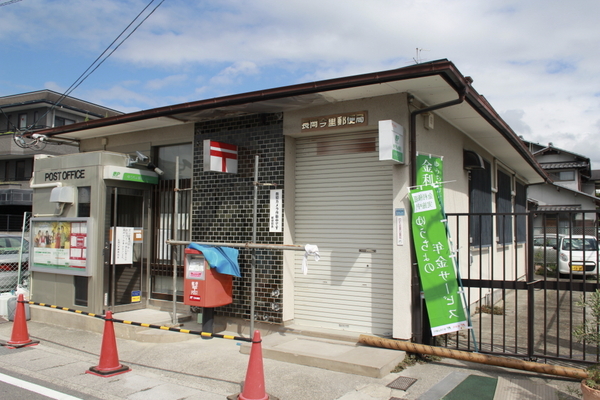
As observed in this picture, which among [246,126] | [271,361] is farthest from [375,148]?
[271,361]

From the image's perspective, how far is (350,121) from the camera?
291 inches

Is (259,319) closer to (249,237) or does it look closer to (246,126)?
(249,237)

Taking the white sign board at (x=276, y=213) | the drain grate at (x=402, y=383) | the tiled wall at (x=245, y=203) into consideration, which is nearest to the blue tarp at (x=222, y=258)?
the tiled wall at (x=245, y=203)

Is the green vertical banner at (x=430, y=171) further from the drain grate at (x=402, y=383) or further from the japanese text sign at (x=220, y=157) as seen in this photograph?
the japanese text sign at (x=220, y=157)

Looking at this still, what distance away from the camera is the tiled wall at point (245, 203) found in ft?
26.2

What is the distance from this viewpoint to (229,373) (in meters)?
6.22

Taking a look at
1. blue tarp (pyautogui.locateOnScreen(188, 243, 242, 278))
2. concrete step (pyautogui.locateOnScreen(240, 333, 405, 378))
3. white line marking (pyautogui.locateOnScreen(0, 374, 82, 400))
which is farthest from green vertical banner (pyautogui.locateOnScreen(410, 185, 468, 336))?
white line marking (pyautogui.locateOnScreen(0, 374, 82, 400))

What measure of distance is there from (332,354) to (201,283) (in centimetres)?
246

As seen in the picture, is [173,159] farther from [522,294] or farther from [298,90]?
[522,294]

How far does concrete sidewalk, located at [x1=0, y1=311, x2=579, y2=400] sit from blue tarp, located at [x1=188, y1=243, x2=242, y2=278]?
1195mm

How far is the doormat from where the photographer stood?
5.23 m

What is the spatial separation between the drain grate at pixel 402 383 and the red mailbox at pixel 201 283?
327cm

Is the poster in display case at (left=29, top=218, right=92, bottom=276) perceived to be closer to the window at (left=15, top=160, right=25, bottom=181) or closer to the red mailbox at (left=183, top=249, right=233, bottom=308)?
the red mailbox at (left=183, top=249, right=233, bottom=308)

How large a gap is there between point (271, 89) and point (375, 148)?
6.18ft
